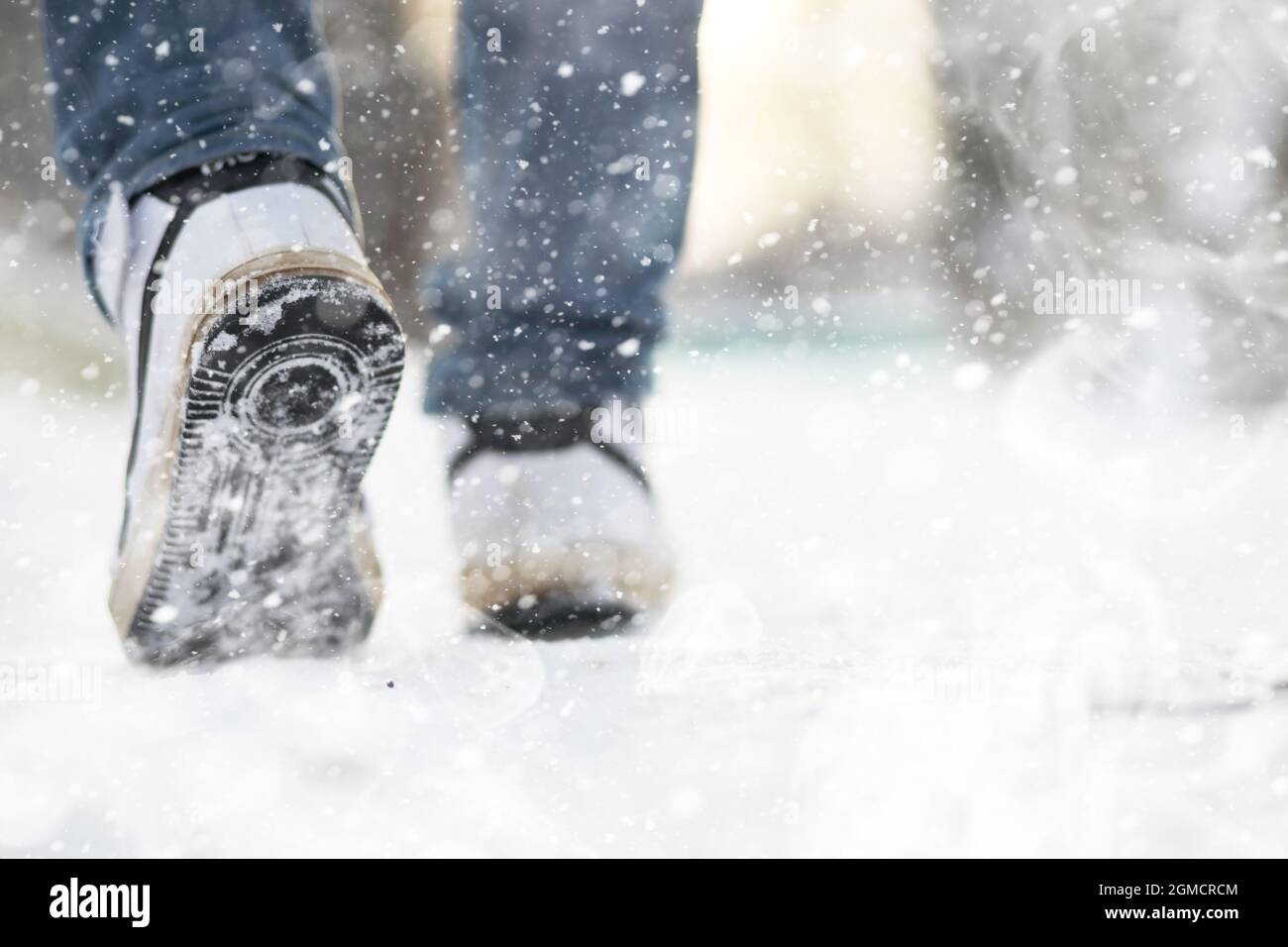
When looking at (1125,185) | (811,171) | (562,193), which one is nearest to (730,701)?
(562,193)

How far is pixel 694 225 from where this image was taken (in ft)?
4.99

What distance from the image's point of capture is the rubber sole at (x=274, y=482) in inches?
19.7

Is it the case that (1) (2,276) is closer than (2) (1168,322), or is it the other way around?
(1) (2,276)

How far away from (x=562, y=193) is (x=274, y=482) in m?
0.34

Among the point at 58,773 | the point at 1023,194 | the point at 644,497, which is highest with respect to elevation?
the point at 1023,194

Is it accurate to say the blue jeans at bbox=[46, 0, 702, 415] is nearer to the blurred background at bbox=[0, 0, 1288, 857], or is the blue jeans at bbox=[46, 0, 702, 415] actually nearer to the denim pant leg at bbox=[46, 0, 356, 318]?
the blurred background at bbox=[0, 0, 1288, 857]

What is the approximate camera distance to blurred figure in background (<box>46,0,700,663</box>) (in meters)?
0.52

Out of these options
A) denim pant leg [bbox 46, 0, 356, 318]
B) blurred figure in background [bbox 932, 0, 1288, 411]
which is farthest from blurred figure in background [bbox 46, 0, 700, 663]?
blurred figure in background [bbox 932, 0, 1288, 411]

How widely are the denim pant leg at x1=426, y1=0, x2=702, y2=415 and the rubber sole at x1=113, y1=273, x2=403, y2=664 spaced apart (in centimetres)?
19

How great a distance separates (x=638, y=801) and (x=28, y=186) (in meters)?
1.23

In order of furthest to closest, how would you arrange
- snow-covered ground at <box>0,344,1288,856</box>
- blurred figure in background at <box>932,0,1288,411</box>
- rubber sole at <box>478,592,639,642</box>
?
1. blurred figure in background at <box>932,0,1288,411</box>
2. rubber sole at <box>478,592,639,642</box>
3. snow-covered ground at <box>0,344,1288,856</box>

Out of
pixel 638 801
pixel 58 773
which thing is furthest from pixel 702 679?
pixel 58 773

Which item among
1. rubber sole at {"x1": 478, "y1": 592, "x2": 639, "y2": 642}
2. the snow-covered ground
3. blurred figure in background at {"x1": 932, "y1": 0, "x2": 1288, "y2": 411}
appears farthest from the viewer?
blurred figure in background at {"x1": 932, "y1": 0, "x2": 1288, "y2": 411}

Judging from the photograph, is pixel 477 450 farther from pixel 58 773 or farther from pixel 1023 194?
pixel 1023 194
